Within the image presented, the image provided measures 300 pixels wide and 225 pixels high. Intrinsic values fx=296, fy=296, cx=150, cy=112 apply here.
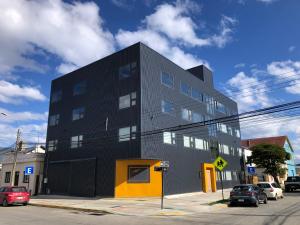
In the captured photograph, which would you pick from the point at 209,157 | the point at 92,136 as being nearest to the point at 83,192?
the point at 92,136

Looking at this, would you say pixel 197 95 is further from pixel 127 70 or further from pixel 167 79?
pixel 127 70

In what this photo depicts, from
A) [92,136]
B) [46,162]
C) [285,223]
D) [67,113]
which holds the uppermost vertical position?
[67,113]

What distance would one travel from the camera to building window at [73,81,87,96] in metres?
34.8

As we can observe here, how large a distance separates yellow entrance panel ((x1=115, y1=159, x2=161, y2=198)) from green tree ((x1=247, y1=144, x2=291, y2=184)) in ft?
78.2

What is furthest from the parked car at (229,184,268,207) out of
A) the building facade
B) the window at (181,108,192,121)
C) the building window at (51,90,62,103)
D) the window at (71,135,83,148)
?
the building window at (51,90,62,103)

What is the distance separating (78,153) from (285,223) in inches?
967

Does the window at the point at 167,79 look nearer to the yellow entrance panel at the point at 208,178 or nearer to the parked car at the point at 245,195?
the yellow entrance panel at the point at 208,178

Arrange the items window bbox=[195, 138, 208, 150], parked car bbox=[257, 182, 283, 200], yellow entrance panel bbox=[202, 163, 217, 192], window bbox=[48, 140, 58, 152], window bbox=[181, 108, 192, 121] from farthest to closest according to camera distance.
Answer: window bbox=[48, 140, 58, 152], window bbox=[195, 138, 208, 150], yellow entrance panel bbox=[202, 163, 217, 192], window bbox=[181, 108, 192, 121], parked car bbox=[257, 182, 283, 200]

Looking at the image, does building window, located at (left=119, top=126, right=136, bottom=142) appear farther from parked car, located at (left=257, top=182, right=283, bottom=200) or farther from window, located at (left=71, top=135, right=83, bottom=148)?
parked car, located at (left=257, top=182, right=283, bottom=200)

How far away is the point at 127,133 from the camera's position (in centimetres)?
2823

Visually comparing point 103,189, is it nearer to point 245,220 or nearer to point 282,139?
point 245,220

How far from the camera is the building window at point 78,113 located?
3399 centimetres

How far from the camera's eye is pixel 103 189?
93.5 feet

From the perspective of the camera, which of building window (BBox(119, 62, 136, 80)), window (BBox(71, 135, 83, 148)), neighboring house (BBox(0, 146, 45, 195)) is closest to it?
building window (BBox(119, 62, 136, 80))
